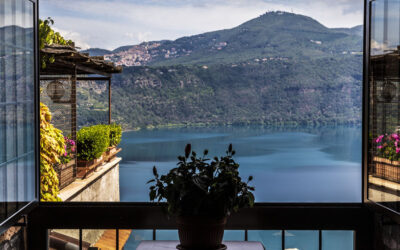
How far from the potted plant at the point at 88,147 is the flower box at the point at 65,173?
40 centimetres

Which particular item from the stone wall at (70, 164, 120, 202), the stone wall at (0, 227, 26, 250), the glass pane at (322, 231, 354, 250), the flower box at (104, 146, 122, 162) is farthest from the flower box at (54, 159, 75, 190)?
the stone wall at (0, 227, 26, 250)

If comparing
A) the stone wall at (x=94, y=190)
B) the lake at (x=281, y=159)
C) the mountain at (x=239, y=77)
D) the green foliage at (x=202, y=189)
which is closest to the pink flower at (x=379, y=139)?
the green foliage at (x=202, y=189)

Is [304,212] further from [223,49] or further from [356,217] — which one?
[223,49]

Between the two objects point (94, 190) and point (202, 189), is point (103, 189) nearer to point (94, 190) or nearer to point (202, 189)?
point (94, 190)

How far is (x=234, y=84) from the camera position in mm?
16375

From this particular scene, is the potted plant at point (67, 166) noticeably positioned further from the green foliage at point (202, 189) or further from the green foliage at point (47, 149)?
the green foliage at point (202, 189)

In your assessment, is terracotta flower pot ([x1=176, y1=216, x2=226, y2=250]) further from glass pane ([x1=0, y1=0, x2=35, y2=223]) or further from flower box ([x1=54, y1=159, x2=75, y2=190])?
flower box ([x1=54, y1=159, x2=75, y2=190])

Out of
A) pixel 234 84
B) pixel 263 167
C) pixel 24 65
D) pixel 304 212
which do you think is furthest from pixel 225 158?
pixel 263 167

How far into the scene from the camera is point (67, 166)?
19.9 ft

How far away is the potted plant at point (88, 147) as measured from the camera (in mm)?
6844

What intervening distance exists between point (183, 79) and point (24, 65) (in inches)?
528

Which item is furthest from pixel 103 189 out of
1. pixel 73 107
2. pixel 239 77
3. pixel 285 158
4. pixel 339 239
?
pixel 285 158

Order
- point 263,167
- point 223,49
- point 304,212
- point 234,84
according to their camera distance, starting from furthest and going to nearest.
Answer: point 263,167, point 223,49, point 234,84, point 304,212

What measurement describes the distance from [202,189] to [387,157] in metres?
0.80
